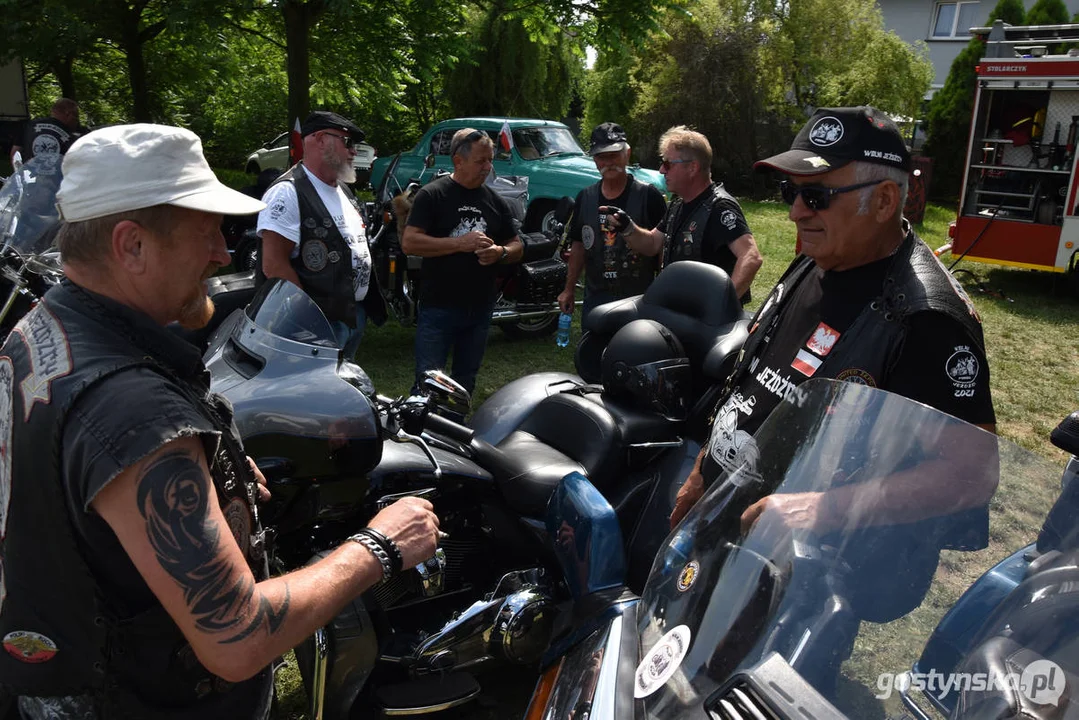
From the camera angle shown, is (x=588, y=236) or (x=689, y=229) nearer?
(x=689, y=229)

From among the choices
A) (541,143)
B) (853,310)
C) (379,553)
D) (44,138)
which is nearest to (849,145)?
(853,310)

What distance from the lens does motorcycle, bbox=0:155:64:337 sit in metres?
4.05

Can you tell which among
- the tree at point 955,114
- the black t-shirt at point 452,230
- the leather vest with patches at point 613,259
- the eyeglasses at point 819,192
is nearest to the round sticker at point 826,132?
the eyeglasses at point 819,192

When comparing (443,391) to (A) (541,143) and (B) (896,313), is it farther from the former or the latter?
(A) (541,143)

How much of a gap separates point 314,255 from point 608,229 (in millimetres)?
1691

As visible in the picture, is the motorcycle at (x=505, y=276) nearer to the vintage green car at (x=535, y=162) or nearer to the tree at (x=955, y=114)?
the vintage green car at (x=535, y=162)

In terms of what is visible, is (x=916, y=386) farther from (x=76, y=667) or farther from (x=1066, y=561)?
(x=76, y=667)

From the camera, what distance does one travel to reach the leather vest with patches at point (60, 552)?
4.39 ft

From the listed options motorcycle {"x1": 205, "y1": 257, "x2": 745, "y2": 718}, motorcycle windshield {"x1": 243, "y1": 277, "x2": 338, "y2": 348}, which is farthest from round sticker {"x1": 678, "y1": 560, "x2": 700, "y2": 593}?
motorcycle windshield {"x1": 243, "y1": 277, "x2": 338, "y2": 348}

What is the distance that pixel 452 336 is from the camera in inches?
197

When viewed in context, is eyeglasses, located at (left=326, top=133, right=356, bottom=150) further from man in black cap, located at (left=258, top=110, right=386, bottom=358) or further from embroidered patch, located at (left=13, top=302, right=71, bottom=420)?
embroidered patch, located at (left=13, top=302, right=71, bottom=420)

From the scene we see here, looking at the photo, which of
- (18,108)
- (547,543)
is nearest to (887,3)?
(18,108)

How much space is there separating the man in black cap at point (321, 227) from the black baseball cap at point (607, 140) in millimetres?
1439

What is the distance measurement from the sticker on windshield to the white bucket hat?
103cm
